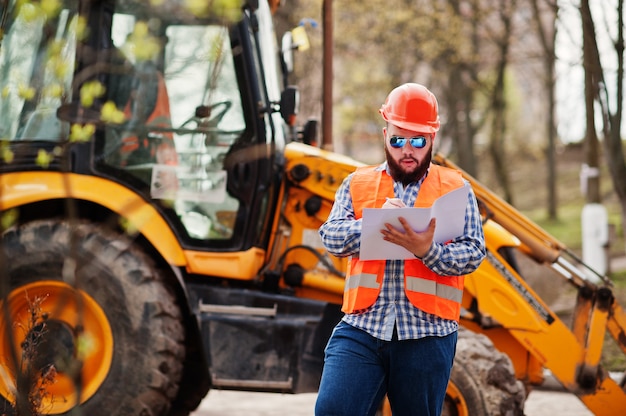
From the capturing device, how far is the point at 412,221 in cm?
355

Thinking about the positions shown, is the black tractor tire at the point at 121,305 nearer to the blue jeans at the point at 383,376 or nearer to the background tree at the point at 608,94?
the blue jeans at the point at 383,376

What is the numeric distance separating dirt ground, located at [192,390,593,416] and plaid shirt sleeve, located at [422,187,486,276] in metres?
3.72

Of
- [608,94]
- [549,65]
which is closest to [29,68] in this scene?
[608,94]

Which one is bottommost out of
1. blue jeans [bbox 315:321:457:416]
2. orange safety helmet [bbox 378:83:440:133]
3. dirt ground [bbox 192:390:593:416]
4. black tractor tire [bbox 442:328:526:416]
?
dirt ground [bbox 192:390:593:416]

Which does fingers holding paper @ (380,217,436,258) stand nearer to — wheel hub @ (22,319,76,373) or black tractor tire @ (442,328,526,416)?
black tractor tire @ (442,328,526,416)

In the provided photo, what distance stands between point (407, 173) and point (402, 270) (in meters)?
0.37

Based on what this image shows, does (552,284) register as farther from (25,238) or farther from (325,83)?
(25,238)

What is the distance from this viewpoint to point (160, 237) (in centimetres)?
605

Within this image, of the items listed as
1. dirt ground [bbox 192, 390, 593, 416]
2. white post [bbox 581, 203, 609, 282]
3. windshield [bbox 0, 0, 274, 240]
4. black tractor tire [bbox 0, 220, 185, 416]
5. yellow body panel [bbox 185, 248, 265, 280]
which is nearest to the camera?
black tractor tire [bbox 0, 220, 185, 416]

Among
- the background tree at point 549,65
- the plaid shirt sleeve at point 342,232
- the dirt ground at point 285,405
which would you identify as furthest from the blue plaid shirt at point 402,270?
the background tree at point 549,65

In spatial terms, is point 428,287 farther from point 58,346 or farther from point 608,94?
point 608,94

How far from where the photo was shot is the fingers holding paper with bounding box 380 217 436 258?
11.6 feet

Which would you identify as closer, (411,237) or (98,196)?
(411,237)

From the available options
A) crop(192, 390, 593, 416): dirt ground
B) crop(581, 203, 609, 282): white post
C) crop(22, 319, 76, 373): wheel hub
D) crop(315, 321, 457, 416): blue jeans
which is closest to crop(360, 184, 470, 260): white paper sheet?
crop(315, 321, 457, 416): blue jeans
